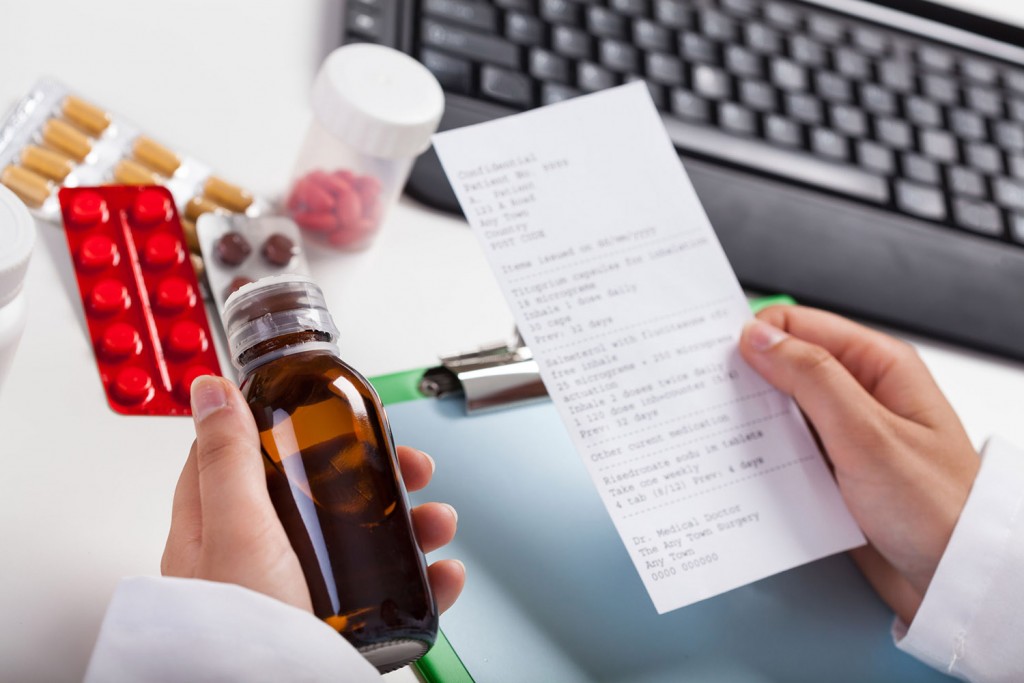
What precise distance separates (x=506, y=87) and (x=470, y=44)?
34mm

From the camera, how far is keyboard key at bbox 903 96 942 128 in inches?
27.0

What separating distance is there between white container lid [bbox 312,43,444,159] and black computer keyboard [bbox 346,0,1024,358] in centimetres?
7

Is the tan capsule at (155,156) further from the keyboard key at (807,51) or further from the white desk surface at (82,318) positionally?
the keyboard key at (807,51)

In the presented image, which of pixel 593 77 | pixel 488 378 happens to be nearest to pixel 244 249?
pixel 488 378

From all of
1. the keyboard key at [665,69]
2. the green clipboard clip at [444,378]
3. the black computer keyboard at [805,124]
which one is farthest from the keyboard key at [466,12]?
the green clipboard clip at [444,378]

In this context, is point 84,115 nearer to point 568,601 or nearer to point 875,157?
point 568,601

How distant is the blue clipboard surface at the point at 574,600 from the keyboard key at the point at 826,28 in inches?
14.2

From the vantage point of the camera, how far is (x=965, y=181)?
0.66 meters

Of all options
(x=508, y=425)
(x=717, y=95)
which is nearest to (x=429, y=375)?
(x=508, y=425)

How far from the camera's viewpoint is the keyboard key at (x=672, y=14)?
0.67 meters

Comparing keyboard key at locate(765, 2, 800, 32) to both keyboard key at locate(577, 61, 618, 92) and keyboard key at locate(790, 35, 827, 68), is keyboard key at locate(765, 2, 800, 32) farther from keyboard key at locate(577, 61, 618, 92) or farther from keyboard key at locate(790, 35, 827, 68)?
keyboard key at locate(577, 61, 618, 92)

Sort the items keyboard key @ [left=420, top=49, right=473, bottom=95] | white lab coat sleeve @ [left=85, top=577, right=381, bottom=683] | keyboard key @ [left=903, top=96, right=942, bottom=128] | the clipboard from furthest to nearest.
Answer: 1. keyboard key @ [left=903, top=96, right=942, bottom=128]
2. keyboard key @ [left=420, top=49, right=473, bottom=95]
3. the clipboard
4. white lab coat sleeve @ [left=85, top=577, right=381, bottom=683]

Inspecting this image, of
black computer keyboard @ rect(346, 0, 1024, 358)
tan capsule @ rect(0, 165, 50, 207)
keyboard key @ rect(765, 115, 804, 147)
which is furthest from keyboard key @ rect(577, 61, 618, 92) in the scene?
tan capsule @ rect(0, 165, 50, 207)

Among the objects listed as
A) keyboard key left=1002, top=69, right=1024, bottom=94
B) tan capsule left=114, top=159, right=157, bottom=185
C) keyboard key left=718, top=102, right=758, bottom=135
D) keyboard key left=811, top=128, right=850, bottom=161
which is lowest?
tan capsule left=114, top=159, right=157, bottom=185
